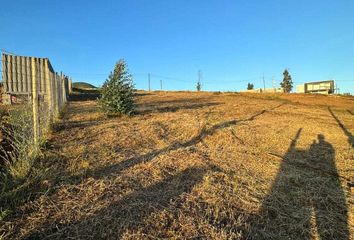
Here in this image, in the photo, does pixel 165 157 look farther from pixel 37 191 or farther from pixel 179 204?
pixel 37 191

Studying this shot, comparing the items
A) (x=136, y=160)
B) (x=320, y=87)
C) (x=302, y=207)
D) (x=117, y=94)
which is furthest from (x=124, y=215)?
(x=320, y=87)

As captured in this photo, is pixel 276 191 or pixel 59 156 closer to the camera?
pixel 276 191

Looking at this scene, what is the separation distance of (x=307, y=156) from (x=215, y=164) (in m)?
2.26

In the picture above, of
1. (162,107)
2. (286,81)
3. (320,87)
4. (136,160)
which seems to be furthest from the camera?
(286,81)

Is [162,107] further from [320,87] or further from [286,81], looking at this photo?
[286,81]

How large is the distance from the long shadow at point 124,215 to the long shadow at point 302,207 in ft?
3.10

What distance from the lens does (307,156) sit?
592 centimetres

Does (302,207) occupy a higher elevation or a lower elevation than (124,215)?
lower

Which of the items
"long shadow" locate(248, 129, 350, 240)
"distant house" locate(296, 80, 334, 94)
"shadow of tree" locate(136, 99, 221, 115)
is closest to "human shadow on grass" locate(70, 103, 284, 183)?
"long shadow" locate(248, 129, 350, 240)

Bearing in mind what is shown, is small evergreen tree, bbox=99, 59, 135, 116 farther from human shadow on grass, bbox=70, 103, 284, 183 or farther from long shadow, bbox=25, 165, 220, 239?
long shadow, bbox=25, 165, 220, 239

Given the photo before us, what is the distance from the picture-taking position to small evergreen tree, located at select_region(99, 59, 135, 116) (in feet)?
31.7

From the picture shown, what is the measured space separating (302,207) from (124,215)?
2045mm

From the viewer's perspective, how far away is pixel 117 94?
31.2 feet

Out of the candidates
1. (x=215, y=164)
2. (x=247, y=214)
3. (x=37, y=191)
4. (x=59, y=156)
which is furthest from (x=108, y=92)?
(x=247, y=214)
